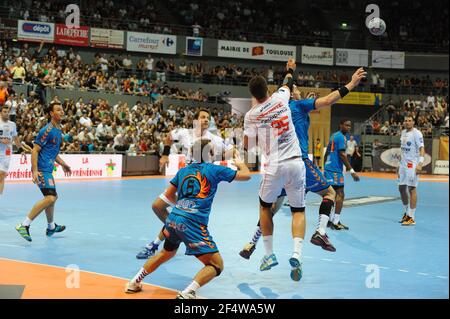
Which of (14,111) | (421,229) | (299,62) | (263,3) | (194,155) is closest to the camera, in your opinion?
(194,155)

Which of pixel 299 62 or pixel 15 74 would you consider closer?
pixel 15 74

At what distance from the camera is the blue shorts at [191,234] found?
5668 mm

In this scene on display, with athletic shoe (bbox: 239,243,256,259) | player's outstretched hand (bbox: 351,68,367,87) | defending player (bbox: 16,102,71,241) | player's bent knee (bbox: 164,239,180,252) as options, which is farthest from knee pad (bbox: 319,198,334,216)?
defending player (bbox: 16,102,71,241)

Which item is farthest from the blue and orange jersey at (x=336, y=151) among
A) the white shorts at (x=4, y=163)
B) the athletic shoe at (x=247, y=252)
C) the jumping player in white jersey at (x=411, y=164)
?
the white shorts at (x=4, y=163)

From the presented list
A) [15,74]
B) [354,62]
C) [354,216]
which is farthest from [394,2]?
[354,216]

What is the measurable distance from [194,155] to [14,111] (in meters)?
16.8

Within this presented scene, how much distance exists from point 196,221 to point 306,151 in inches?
107

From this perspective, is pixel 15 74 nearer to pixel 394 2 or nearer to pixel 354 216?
pixel 354 216

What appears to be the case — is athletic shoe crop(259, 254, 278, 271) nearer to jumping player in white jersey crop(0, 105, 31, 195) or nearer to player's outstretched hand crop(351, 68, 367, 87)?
player's outstretched hand crop(351, 68, 367, 87)

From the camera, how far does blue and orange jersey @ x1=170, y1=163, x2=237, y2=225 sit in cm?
A: 573

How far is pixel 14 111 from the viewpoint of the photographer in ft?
68.9

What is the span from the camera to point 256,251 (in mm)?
8633

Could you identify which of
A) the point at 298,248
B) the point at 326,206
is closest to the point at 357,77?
the point at 298,248

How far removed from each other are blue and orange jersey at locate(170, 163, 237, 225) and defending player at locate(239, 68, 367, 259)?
159cm
